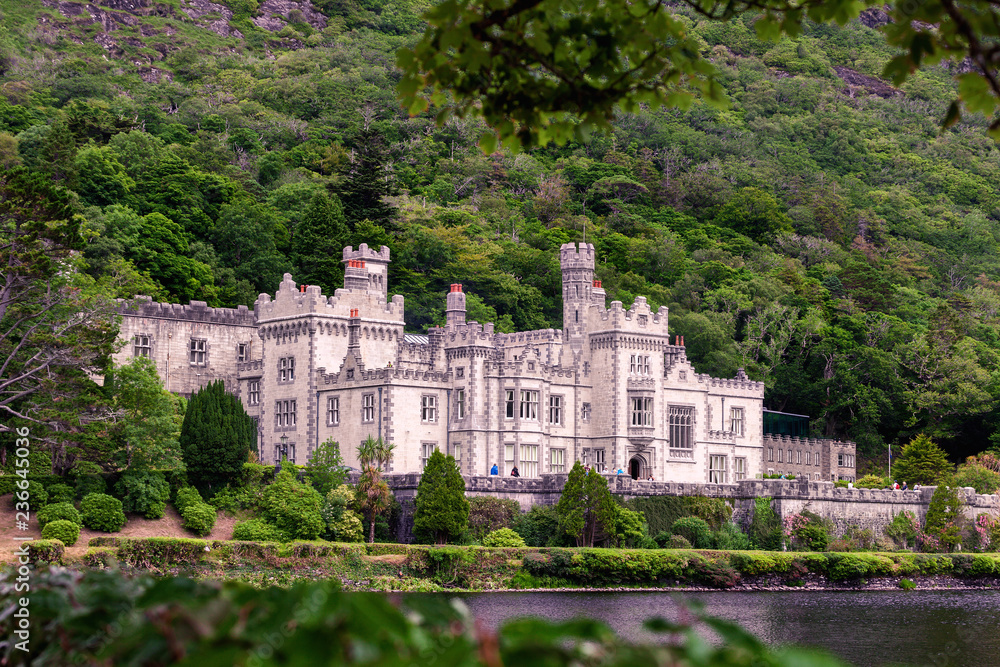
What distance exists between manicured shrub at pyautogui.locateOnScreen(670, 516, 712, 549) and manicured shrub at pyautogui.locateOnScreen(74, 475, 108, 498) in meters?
23.4

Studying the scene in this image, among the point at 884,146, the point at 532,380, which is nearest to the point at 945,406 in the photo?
the point at 532,380

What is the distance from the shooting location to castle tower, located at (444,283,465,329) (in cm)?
6222

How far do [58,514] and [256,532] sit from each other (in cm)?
691

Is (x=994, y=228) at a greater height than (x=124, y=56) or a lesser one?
lesser

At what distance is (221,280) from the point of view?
3007 inches

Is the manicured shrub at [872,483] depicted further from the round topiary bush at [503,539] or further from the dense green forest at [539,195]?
the round topiary bush at [503,539]

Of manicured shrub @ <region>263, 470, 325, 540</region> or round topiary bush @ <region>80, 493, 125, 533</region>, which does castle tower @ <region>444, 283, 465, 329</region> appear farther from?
round topiary bush @ <region>80, 493, 125, 533</region>

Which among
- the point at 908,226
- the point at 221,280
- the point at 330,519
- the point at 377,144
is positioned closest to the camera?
the point at 330,519

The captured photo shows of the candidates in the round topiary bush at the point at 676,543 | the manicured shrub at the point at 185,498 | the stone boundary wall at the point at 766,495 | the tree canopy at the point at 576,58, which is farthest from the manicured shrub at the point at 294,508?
the tree canopy at the point at 576,58

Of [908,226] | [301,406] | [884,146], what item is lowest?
[301,406]

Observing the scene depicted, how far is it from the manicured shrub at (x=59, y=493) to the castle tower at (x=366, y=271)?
18606 mm

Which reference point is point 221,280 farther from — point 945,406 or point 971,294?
point 971,294

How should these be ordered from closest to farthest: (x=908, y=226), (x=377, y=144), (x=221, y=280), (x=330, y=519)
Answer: (x=330, y=519) → (x=221, y=280) → (x=377, y=144) → (x=908, y=226)

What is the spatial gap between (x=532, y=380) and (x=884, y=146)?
83405 mm
